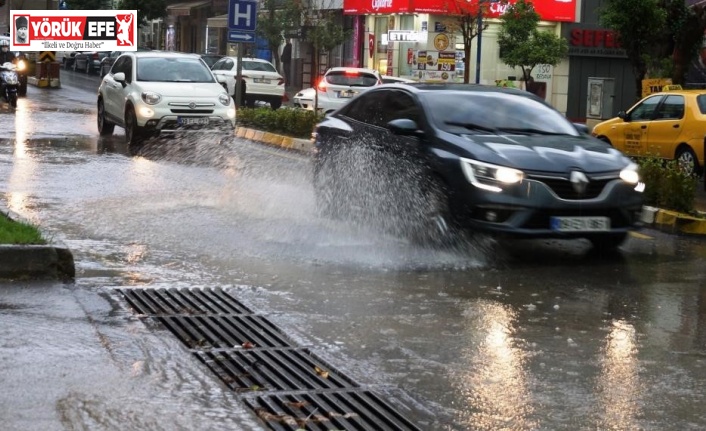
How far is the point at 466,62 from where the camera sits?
3422 cm

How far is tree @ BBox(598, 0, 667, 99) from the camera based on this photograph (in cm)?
2477

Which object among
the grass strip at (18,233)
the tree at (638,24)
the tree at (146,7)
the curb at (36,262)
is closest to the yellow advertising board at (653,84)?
the tree at (638,24)

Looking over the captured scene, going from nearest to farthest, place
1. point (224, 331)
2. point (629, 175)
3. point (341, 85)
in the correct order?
point (224, 331) → point (629, 175) → point (341, 85)

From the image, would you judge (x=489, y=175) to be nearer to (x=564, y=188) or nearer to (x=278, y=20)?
(x=564, y=188)

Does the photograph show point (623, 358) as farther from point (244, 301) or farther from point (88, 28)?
point (88, 28)

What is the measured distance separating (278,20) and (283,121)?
87.0 ft

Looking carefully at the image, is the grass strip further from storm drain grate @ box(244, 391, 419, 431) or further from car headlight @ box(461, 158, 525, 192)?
car headlight @ box(461, 158, 525, 192)

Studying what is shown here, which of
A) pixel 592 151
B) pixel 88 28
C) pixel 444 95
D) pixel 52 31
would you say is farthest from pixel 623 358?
pixel 88 28

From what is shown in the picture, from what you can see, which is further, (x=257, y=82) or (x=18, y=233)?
(x=257, y=82)

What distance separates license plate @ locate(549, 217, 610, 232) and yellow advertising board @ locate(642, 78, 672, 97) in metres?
16.1

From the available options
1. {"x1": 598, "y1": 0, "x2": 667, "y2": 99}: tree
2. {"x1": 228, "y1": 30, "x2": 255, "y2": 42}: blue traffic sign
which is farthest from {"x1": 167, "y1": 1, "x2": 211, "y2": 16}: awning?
{"x1": 228, "y1": 30, "x2": 255, "y2": 42}: blue traffic sign

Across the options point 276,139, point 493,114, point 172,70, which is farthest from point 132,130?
point 493,114

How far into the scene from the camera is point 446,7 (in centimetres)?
3847

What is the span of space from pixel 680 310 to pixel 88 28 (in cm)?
4337
